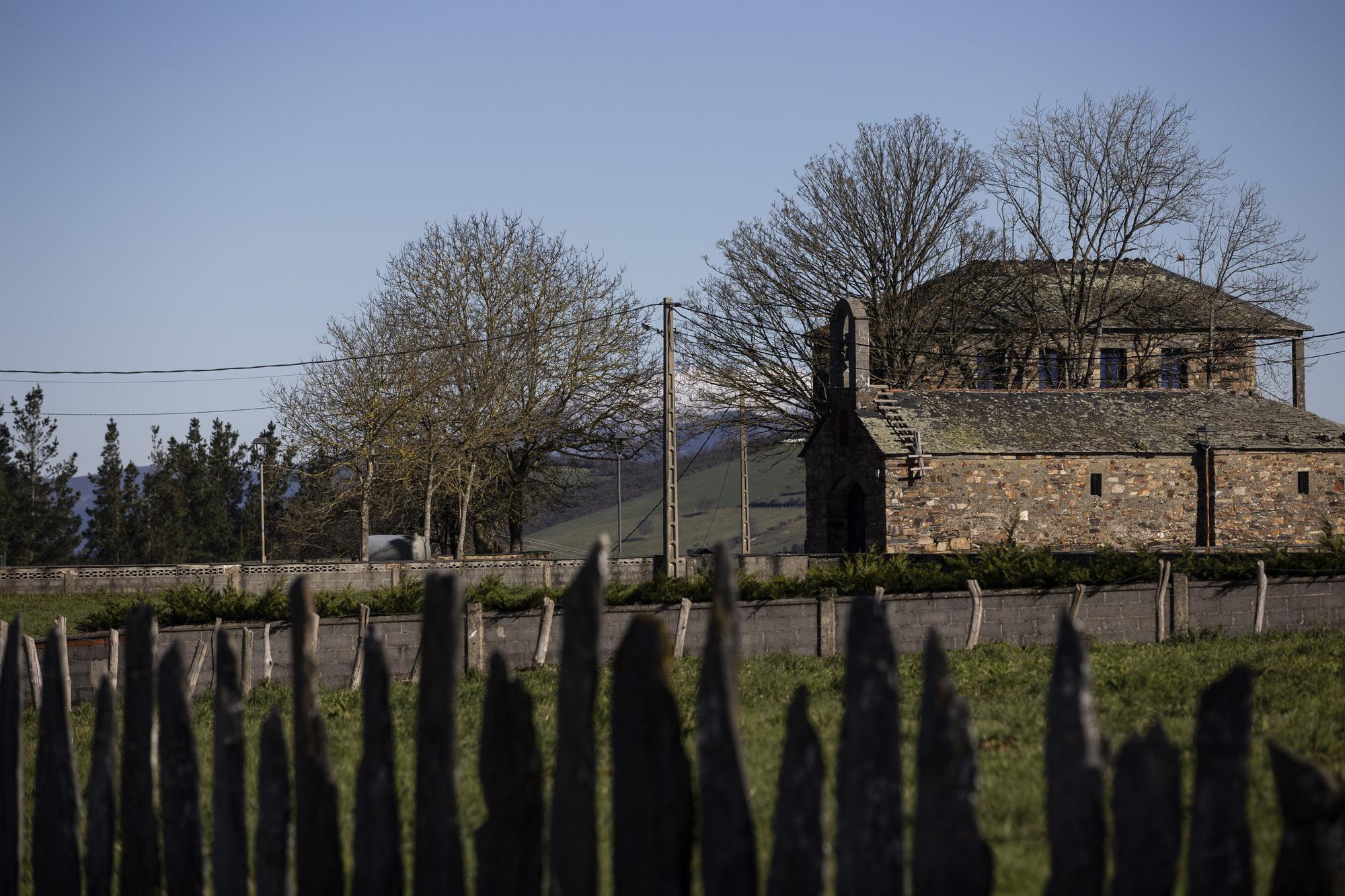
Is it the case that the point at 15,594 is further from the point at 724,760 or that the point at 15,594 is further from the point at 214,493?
the point at 214,493

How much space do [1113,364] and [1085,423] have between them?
1567 cm

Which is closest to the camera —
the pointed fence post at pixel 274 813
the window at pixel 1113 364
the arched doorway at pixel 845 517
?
the pointed fence post at pixel 274 813

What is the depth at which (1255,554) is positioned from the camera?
75.2 feet

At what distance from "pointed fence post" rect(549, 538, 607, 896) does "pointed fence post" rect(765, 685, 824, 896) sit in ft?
1.96

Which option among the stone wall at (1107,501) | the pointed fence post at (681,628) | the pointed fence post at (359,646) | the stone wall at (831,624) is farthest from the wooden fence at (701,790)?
the stone wall at (1107,501)

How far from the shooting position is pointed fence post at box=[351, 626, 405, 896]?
3.86 m

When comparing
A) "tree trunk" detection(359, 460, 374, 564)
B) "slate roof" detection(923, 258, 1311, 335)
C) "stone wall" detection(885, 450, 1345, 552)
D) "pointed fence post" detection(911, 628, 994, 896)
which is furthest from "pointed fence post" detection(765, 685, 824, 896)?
"slate roof" detection(923, 258, 1311, 335)

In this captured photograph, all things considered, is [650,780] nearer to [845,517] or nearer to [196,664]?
[196,664]

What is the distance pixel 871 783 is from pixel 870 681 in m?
0.29

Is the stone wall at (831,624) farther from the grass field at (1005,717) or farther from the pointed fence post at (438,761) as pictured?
the pointed fence post at (438,761)

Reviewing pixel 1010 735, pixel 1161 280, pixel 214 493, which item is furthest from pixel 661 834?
pixel 214 493

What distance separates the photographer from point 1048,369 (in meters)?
50.5

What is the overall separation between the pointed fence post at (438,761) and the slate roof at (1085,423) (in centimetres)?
3155

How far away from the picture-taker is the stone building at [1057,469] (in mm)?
35031
